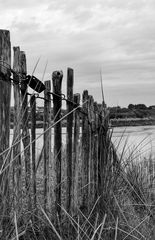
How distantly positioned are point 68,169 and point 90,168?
0.66 meters

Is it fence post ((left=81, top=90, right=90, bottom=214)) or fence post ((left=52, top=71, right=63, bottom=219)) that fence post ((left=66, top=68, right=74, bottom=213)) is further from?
fence post ((left=81, top=90, right=90, bottom=214))

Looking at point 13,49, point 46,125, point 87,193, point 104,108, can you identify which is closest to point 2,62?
point 13,49

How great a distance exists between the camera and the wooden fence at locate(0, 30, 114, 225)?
8.88 ft

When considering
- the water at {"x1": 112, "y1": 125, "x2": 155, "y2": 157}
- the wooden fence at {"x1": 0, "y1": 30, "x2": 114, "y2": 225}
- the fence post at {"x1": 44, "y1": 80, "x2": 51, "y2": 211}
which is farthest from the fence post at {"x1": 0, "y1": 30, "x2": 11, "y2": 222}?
the water at {"x1": 112, "y1": 125, "x2": 155, "y2": 157}

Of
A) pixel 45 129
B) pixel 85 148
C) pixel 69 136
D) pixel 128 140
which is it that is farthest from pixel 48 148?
pixel 128 140

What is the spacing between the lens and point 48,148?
3287mm

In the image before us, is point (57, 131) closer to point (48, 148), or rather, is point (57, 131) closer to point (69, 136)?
point (48, 148)

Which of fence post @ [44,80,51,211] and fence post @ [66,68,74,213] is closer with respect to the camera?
fence post @ [44,80,51,211]

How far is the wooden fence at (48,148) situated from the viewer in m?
2.71

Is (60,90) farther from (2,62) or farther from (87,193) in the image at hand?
(87,193)

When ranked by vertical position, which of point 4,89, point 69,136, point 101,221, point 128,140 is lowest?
point 101,221

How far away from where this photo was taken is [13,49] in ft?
9.64

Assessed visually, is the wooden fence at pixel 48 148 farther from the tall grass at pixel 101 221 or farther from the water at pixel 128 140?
the water at pixel 128 140

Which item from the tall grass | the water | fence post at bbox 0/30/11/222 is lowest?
the tall grass
